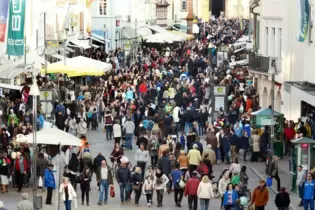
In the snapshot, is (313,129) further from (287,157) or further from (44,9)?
(44,9)

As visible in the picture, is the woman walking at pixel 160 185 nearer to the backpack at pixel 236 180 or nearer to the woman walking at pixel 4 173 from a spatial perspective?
the backpack at pixel 236 180

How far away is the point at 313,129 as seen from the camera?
45.1 m

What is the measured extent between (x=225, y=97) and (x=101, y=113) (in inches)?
214

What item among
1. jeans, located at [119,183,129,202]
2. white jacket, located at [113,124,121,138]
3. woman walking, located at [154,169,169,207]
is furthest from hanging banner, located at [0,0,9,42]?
woman walking, located at [154,169,169,207]

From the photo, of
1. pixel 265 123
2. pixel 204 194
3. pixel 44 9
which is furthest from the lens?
pixel 44 9

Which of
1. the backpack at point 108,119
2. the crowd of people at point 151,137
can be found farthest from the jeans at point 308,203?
the backpack at point 108,119

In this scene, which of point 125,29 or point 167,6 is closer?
point 125,29

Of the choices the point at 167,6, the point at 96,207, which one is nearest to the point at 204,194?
the point at 96,207

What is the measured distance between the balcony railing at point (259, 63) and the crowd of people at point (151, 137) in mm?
1260

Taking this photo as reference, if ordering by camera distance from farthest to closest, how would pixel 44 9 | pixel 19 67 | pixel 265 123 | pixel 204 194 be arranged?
pixel 44 9, pixel 19 67, pixel 265 123, pixel 204 194

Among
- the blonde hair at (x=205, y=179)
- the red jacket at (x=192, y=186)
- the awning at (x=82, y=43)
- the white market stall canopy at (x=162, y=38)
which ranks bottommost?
the white market stall canopy at (x=162, y=38)

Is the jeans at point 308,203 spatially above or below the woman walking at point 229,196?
below

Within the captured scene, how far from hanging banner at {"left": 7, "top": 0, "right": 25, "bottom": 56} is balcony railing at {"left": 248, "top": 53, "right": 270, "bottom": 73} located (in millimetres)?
11560

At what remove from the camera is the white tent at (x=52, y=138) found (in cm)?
3625
